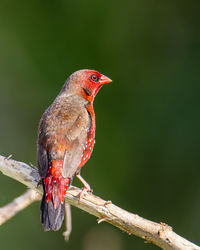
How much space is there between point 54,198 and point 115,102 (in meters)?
4.60

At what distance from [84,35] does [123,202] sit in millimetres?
3120

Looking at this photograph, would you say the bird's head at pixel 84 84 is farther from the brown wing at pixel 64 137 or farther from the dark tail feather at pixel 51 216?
the dark tail feather at pixel 51 216

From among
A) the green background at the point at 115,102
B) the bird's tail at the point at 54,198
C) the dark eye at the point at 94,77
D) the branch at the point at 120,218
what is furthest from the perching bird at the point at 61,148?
the green background at the point at 115,102

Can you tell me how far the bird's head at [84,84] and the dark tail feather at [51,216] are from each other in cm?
173

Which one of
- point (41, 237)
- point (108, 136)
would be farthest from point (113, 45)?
point (41, 237)

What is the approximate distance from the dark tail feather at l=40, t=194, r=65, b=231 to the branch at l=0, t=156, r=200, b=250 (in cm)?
A: 23

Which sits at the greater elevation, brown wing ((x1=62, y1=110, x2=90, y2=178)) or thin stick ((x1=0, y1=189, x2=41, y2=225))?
brown wing ((x1=62, y1=110, x2=90, y2=178))

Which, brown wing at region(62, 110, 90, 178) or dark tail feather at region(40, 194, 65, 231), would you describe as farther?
brown wing at region(62, 110, 90, 178)

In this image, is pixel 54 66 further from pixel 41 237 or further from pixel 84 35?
pixel 41 237

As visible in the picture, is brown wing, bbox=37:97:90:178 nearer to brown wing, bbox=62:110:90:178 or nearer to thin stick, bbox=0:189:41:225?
brown wing, bbox=62:110:90:178

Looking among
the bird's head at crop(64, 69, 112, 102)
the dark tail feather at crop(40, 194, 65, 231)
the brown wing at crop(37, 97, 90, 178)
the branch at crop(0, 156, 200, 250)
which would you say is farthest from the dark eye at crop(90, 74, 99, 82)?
the dark tail feather at crop(40, 194, 65, 231)

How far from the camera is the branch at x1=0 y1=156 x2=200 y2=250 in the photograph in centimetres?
412

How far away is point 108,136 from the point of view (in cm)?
868

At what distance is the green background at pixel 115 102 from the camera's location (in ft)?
27.4
